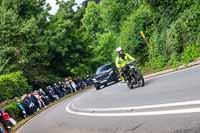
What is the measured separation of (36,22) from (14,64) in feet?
28.0

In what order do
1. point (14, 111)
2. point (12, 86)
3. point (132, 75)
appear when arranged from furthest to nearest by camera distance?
point (12, 86) → point (14, 111) → point (132, 75)

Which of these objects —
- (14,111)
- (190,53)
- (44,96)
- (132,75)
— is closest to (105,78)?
(44,96)

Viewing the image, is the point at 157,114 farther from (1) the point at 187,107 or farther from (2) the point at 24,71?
(2) the point at 24,71

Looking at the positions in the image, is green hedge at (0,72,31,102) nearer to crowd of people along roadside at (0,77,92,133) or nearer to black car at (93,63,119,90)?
crowd of people along roadside at (0,77,92,133)

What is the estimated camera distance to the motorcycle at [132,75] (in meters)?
20.3

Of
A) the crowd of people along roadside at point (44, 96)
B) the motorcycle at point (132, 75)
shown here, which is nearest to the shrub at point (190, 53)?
the motorcycle at point (132, 75)

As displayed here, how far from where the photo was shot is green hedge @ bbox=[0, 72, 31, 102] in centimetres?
4038

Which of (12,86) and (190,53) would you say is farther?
(12,86)

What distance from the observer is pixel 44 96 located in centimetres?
3844

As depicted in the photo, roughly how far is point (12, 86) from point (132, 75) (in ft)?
76.5

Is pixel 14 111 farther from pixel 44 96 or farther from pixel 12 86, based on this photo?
pixel 12 86

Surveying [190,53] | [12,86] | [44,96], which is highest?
[12,86]

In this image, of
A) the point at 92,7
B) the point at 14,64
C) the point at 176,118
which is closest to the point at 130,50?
the point at 14,64

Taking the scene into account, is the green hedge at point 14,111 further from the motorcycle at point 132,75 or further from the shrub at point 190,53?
the motorcycle at point 132,75
